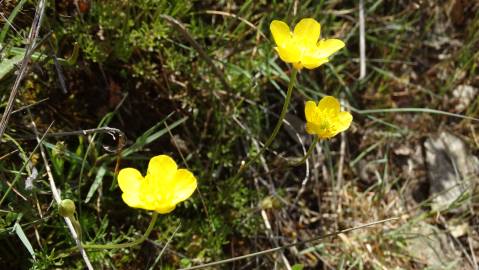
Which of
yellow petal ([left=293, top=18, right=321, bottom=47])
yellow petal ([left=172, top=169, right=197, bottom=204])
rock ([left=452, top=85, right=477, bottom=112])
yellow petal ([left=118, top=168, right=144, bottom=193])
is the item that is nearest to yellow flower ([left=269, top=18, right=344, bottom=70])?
yellow petal ([left=293, top=18, right=321, bottom=47])

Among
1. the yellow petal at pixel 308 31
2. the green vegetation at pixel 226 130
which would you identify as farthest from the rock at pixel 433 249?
the yellow petal at pixel 308 31

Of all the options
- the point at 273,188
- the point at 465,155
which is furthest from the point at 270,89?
the point at 465,155

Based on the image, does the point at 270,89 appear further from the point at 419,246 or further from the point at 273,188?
the point at 419,246

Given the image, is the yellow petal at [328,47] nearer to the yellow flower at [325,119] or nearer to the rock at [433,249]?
the yellow flower at [325,119]

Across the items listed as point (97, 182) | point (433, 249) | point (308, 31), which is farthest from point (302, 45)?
point (433, 249)

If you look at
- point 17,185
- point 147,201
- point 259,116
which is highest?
point 259,116

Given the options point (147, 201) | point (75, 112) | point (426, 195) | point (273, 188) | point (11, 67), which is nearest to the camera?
point (147, 201)

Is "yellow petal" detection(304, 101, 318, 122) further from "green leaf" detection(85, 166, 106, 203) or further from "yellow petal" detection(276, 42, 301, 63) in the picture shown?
"green leaf" detection(85, 166, 106, 203)
